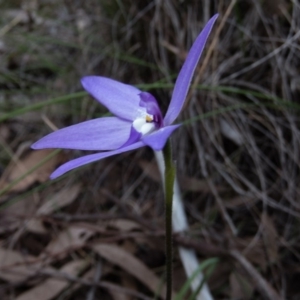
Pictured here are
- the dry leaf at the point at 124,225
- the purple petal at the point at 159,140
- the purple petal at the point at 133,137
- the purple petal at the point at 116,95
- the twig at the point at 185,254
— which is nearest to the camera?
the purple petal at the point at 159,140

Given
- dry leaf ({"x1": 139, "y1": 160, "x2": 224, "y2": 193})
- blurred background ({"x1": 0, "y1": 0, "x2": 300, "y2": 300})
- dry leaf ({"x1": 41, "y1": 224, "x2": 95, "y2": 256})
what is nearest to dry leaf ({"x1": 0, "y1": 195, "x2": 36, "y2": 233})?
blurred background ({"x1": 0, "y1": 0, "x2": 300, "y2": 300})

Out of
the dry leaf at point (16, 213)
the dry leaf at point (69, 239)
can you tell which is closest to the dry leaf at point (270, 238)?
the dry leaf at point (69, 239)

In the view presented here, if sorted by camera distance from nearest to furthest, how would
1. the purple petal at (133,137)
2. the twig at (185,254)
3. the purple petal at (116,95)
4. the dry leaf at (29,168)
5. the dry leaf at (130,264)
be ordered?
the purple petal at (133,137) → the purple petal at (116,95) → the twig at (185,254) → the dry leaf at (130,264) → the dry leaf at (29,168)

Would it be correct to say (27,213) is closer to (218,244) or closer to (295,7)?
(218,244)

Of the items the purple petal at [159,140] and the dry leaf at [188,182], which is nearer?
the purple petal at [159,140]

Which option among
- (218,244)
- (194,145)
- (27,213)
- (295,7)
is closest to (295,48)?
(295,7)

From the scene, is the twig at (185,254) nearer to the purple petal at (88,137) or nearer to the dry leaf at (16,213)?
the dry leaf at (16,213)

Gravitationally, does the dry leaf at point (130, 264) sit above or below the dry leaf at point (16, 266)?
below

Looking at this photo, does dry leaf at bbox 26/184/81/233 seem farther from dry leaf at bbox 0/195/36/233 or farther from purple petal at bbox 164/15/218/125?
purple petal at bbox 164/15/218/125
